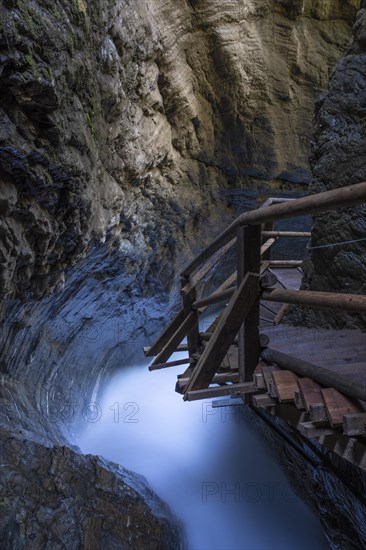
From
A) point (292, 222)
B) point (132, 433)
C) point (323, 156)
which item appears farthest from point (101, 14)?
point (132, 433)

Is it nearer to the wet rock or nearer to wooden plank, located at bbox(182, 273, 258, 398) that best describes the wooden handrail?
Answer: wooden plank, located at bbox(182, 273, 258, 398)

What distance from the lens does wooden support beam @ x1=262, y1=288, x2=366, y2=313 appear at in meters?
1.64

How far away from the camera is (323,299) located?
184 centimetres

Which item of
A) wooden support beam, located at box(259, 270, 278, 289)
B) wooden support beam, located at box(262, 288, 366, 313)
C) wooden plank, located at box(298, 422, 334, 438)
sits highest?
wooden support beam, located at box(259, 270, 278, 289)

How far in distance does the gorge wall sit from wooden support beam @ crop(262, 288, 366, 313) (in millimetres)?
2297

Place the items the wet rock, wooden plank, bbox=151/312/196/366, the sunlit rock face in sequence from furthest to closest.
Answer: wooden plank, bbox=151/312/196/366 → the wet rock → the sunlit rock face

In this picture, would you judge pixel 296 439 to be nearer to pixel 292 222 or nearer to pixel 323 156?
pixel 323 156

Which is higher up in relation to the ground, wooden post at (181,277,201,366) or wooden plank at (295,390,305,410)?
wooden post at (181,277,201,366)

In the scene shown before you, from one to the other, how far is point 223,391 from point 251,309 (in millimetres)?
598

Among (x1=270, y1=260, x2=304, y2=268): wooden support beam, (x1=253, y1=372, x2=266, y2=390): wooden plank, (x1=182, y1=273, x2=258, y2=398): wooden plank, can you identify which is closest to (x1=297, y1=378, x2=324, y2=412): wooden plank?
(x1=253, y1=372, x2=266, y2=390): wooden plank

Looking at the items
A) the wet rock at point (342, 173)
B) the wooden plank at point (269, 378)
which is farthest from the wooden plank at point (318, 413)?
the wet rock at point (342, 173)

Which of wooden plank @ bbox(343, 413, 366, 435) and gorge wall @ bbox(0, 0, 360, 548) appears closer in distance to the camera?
wooden plank @ bbox(343, 413, 366, 435)

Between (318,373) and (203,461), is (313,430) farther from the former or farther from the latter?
(203,461)

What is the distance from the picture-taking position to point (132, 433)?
9.64 m
